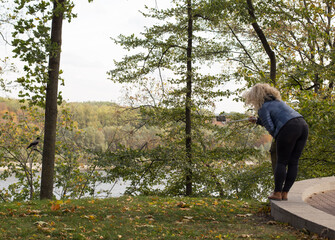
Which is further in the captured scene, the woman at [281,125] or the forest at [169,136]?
the forest at [169,136]

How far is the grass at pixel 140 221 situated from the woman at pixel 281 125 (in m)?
0.89

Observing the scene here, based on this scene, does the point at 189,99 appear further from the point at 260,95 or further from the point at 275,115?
the point at 275,115

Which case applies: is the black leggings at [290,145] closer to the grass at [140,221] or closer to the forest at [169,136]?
the grass at [140,221]

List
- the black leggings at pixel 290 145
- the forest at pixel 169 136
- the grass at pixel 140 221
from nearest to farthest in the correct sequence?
the grass at pixel 140 221 < the black leggings at pixel 290 145 < the forest at pixel 169 136

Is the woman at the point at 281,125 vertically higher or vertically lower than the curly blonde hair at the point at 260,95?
lower

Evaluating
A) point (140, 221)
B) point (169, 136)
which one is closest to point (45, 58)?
point (140, 221)

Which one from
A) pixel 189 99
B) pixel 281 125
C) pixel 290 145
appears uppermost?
pixel 189 99

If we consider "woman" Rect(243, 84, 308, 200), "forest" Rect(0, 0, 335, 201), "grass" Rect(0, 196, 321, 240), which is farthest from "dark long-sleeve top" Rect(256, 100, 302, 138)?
"forest" Rect(0, 0, 335, 201)

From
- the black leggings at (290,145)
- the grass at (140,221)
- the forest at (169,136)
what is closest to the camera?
the grass at (140,221)

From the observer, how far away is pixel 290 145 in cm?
579

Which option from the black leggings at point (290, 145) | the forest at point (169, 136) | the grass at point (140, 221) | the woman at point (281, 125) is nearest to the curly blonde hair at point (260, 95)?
the woman at point (281, 125)

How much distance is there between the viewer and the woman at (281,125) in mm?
5730

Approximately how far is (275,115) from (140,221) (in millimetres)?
2457

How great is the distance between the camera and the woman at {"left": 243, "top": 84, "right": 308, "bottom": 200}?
5.73 m
